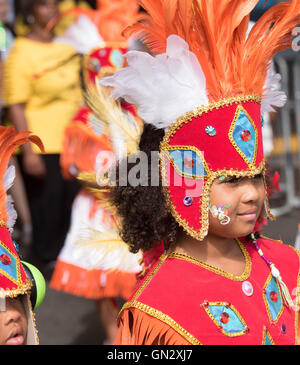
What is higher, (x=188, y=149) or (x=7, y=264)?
(x=188, y=149)

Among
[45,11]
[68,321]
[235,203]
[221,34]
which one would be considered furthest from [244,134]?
[45,11]

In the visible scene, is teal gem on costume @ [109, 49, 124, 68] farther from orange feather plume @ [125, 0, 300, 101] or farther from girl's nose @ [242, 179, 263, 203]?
girl's nose @ [242, 179, 263, 203]

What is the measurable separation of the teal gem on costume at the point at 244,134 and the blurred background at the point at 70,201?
335 millimetres

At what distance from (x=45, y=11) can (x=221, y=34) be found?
343cm

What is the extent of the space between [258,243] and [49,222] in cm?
325

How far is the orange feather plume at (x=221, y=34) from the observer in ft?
6.95

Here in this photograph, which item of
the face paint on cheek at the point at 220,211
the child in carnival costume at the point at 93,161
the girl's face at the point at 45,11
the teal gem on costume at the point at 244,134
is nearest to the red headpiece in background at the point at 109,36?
the child in carnival costume at the point at 93,161

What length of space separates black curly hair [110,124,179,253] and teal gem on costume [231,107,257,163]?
0.29 meters

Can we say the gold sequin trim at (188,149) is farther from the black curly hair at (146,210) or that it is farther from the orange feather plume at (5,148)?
the orange feather plume at (5,148)

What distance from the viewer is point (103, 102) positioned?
269cm

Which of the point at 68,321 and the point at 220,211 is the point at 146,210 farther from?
the point at 68,321

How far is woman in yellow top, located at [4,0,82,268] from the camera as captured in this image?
16.3 ft

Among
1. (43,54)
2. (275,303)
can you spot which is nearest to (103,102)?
(275,303)

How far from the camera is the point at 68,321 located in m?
4.53
